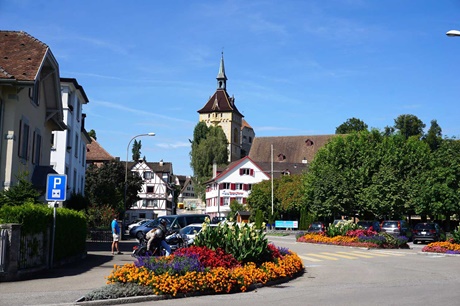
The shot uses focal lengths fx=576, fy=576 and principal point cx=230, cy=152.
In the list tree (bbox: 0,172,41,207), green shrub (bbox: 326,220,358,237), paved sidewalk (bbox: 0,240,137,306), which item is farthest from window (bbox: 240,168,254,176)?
tree (bbox: 0,172,41,207)

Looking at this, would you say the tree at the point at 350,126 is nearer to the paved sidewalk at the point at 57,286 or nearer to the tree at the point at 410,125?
the tree at the point at 410,125

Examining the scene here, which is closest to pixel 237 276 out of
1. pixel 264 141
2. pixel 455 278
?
pixel 455 278

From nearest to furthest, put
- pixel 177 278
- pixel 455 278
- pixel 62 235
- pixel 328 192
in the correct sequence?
pixel 177 278
pixel 455 278
pixel 62 235
pixel 328 192

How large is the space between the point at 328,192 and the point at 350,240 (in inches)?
898

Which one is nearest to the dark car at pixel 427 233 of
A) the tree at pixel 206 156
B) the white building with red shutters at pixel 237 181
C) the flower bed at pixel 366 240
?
the flower bed at pixel 366 240

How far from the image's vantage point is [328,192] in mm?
57281

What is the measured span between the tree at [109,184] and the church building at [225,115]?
80.6m

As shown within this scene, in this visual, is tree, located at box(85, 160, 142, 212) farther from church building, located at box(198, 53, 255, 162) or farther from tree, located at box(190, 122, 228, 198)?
church building, located at box(198, 53, 255, 162)

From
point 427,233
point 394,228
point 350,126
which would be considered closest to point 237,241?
point 394,228

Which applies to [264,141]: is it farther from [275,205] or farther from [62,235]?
[62,235]

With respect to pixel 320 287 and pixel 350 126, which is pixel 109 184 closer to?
pixel 320 287

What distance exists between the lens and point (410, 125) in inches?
3752

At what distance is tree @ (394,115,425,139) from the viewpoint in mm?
95312

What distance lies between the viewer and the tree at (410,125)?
95312 mm
